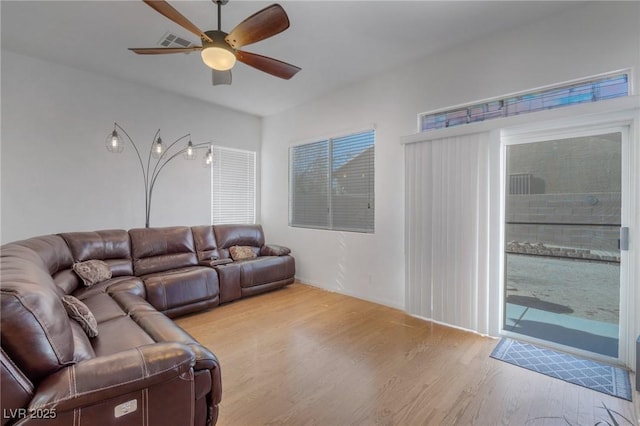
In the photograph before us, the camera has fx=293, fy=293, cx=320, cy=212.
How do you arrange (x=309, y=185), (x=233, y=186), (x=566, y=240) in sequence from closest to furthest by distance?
(x=566, y=240) → (x=309, y=185) → (x=233, y=186)

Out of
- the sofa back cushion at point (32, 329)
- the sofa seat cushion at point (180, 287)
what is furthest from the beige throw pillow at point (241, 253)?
the sofa back cushion at point (32, 329)

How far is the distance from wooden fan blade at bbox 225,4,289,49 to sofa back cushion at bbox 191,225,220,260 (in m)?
2.95

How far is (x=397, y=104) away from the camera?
378cm

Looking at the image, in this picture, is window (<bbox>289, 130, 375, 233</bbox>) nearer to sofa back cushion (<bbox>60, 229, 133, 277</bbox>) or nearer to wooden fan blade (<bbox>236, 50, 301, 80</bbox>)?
wooden fan blade (<bbox>236, 50, 301, 80</bbox>)

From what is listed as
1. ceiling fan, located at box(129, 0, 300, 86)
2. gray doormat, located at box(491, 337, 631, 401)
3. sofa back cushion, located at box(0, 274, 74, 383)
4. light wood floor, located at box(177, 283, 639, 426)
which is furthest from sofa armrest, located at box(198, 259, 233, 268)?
gray doormat, located at box(491, 337, 631, 401)

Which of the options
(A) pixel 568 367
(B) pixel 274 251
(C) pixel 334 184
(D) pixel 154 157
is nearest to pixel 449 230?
(A) pixel 568 367

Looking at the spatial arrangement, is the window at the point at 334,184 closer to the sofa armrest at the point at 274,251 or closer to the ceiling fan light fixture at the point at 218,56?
the sofa armrest at the point at 274,251

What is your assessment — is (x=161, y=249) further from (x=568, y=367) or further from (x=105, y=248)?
(x=568, y=367)

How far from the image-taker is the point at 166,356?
1.41m

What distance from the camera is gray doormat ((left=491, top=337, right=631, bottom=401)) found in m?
2.15

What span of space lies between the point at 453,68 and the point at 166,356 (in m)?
3.73

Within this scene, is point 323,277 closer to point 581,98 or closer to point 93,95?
point 581,98

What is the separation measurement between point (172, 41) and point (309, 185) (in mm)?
2708

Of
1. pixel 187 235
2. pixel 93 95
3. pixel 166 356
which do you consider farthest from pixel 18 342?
pixel 93 95
